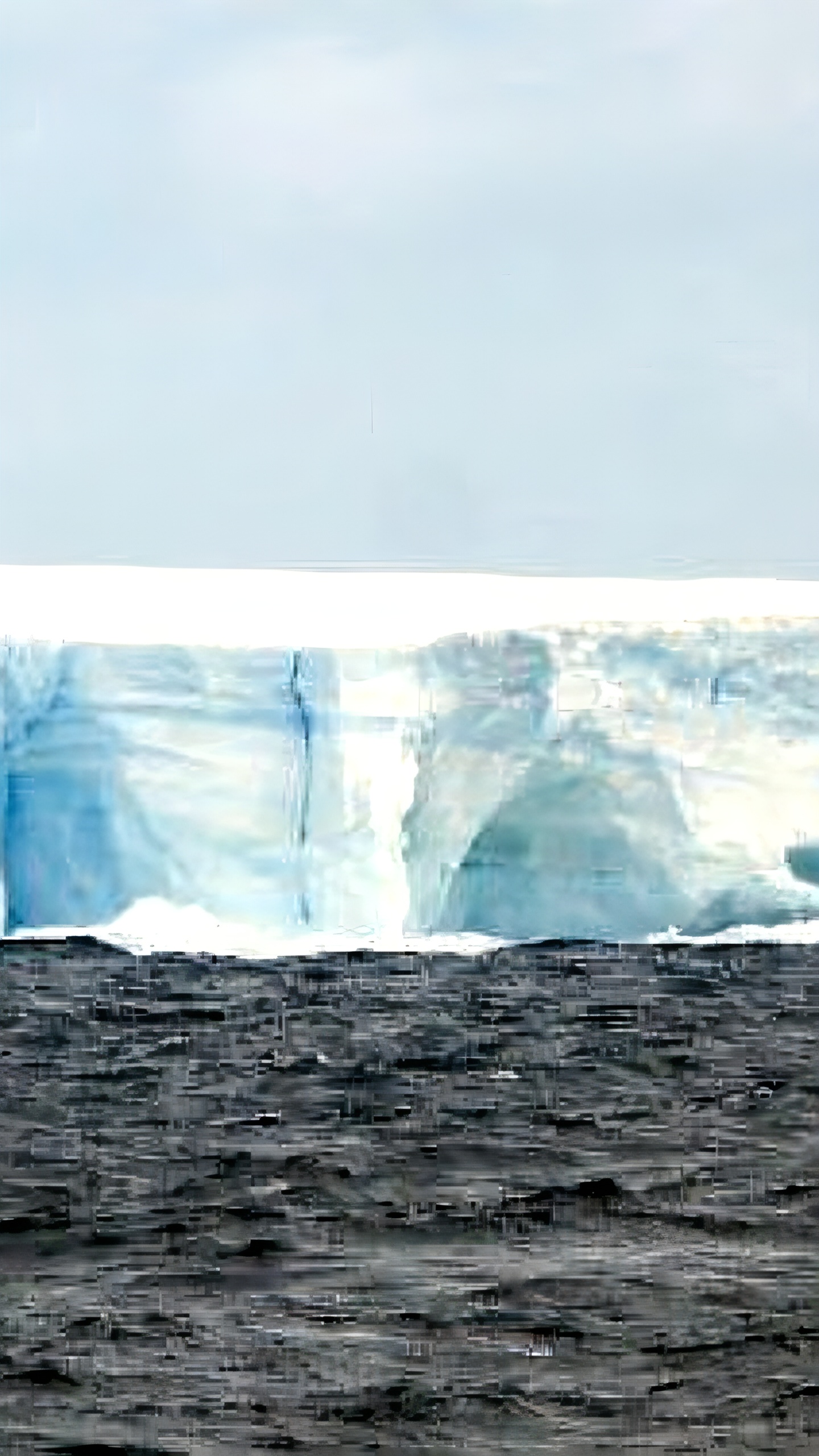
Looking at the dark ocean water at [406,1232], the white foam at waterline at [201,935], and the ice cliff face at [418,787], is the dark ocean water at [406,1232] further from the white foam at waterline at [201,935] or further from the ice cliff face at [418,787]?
the ice cliff face at [418,787]

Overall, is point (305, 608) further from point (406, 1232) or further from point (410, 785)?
point (406, 1232)

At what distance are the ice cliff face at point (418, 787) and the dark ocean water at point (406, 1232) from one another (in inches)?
25.2

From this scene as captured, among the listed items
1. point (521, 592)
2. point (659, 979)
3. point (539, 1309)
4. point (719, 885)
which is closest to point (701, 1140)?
point (719, 885)

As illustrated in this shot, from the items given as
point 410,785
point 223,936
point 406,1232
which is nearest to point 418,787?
point 410,785

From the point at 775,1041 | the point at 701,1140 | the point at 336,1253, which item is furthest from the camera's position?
the point at 775,1041

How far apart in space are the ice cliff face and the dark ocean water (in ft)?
2.10

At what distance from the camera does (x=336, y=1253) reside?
500 cm

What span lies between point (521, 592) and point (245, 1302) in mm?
3446

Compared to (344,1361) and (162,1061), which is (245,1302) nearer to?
(344,1361)

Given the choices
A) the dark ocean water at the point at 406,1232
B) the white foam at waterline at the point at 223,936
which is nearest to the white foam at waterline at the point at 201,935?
the white foam at waterline at the point at 223,936

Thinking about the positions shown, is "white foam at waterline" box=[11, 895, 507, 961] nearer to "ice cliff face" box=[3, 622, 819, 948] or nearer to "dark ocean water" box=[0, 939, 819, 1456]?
"ice cliff face" box=[3, 622, 819, 948]

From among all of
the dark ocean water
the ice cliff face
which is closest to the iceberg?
the ice cliff face

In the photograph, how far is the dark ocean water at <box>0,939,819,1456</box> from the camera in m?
3.62

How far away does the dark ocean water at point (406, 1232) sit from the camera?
362cm
